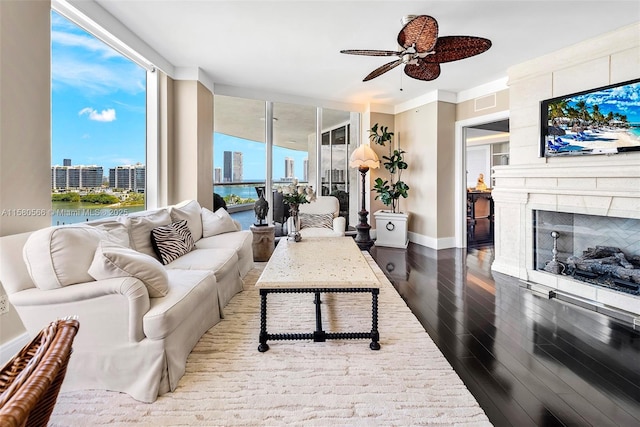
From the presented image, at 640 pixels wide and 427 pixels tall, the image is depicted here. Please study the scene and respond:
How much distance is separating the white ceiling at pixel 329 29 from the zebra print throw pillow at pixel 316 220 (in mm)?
2109

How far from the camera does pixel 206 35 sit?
3.32m

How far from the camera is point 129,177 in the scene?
363cm

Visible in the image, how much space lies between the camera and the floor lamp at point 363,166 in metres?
5.41

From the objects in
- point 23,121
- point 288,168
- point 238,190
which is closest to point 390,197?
point 288,168

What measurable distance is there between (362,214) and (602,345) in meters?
3.71

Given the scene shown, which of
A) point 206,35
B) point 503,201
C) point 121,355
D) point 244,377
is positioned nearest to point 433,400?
point 244,377

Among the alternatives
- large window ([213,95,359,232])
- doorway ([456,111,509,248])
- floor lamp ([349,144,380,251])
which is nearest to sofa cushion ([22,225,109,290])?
large window ([213,95,359,232])

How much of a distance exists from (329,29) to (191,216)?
2538mm

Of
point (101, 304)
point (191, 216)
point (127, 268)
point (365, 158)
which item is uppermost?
point (365, 158)

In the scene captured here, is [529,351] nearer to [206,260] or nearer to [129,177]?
[206,260]

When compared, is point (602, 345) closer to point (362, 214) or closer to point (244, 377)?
point (244, 377)

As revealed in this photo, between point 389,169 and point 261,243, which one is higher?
point 389,169

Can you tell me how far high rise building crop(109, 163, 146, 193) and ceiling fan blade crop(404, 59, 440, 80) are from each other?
10.7ft

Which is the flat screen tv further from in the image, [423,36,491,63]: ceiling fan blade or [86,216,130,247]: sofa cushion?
[86,216,130,247]: sofa cushion
